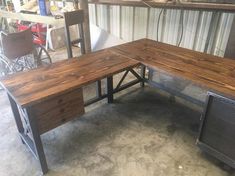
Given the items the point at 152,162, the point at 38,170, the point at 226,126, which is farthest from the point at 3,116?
the point at 226,126

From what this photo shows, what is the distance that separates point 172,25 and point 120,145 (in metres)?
1.95

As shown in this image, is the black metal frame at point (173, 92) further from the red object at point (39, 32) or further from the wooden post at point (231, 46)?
the red object at point (39, 32)

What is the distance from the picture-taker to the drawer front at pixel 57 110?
155cm

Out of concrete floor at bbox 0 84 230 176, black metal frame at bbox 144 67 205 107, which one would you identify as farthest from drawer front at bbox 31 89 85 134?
black metal frame at bbox 144 67 205 107

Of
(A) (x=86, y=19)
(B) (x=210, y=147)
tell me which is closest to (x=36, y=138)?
(B) (x=210, y=147)

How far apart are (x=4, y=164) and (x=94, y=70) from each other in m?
1.10

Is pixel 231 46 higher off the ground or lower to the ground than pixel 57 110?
higher

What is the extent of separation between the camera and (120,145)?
1.94 m

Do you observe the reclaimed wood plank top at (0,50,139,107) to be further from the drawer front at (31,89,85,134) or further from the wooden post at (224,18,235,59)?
the wooden post at (224,18,235,59)

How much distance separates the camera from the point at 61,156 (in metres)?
1.82

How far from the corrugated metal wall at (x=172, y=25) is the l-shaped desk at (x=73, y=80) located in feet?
2.57

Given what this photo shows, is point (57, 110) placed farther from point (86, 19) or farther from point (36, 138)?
point (86, 19)

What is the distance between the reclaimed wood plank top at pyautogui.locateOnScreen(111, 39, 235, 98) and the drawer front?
718 mm

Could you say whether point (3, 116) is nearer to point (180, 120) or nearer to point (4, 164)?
point (4, 164)
